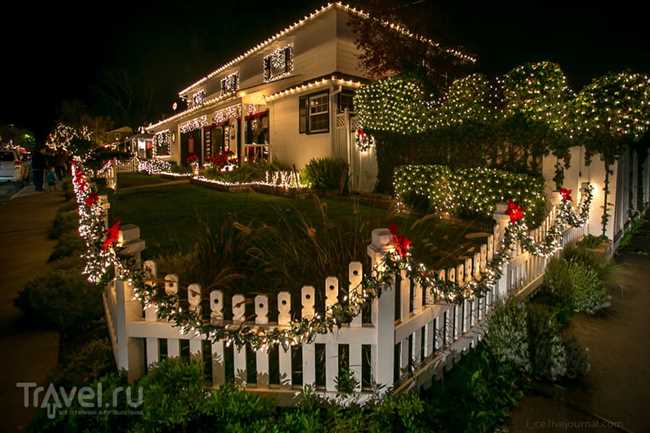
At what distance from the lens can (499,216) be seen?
16.4ft

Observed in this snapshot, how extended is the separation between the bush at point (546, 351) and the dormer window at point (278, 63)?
1653cm

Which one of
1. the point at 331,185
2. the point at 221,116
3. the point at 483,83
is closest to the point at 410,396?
the point at 483,83

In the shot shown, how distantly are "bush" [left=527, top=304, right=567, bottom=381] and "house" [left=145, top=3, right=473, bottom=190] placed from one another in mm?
9824

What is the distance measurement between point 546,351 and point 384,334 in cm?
155

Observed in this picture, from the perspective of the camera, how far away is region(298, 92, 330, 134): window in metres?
15.5

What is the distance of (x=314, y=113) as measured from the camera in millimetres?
16125

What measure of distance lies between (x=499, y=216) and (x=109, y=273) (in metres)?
3.81

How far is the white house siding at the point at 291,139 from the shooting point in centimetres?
1574

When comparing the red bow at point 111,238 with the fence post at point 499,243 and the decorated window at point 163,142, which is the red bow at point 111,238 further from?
the decorated window at point 163,142

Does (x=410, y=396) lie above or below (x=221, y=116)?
below

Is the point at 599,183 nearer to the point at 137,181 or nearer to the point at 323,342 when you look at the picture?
the point at 323,342

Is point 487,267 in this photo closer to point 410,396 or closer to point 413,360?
point 413,360

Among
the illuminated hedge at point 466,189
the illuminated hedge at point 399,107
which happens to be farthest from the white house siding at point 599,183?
the illuminated hedge at point 399,107

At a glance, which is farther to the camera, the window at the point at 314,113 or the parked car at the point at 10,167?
the parked car at the point at 10,167
